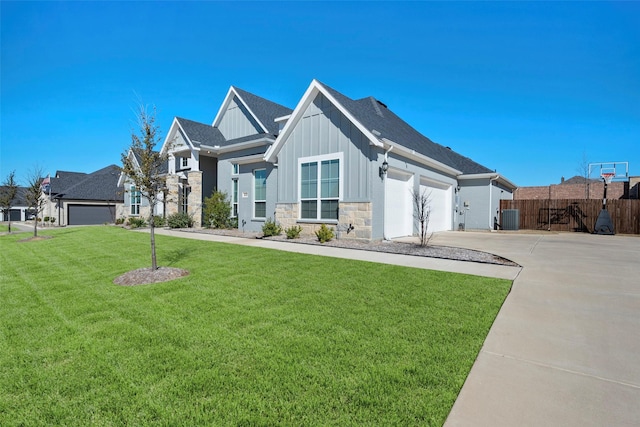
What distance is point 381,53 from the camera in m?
15.1

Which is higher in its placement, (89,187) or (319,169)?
(89,187)

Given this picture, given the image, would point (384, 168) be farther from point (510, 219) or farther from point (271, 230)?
point (510, 219)

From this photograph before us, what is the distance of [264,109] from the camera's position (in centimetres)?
2027

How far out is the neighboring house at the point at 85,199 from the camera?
96.1 ft

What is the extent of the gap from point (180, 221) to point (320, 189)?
35.1 ft

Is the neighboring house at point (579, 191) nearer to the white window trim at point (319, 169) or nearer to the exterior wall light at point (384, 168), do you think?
the exterior wall light at point (384, 168)

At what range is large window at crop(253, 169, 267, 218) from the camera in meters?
15.4

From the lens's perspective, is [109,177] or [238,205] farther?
[109,177]

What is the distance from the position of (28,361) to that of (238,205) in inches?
558

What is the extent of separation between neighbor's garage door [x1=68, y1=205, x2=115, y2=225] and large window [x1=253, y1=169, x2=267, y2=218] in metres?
25.2

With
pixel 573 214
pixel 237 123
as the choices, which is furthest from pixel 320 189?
pixel 573 214

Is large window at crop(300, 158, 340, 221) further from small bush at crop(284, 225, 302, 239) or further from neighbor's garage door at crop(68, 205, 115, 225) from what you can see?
neighbor's garage door at crop(68, 205, 115, 225)

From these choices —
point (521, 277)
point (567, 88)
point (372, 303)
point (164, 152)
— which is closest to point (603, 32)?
point (567, 88)

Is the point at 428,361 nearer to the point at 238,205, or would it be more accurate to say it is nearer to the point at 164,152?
the point at 164,152
